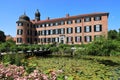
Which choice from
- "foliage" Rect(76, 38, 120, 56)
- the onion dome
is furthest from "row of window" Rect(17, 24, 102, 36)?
"foliage" Rect(76, 38, 120, 56)

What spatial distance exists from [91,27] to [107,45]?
89.5 feet

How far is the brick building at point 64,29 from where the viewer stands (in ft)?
167

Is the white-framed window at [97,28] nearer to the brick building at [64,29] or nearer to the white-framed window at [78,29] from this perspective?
the brick building at [64,29]

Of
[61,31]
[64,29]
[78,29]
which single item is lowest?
[61,31]

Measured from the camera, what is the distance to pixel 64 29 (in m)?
57.5

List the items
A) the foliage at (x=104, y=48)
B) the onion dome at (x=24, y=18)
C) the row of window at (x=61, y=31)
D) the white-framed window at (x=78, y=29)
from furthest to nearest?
the onion dome at (x=24, y=18), the white-framed window at (x=78, y=29), the row of window at (x=61, y=31), the foliage at (x=104, y=48)

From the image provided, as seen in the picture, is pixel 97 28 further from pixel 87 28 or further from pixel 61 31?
pixel 61 31

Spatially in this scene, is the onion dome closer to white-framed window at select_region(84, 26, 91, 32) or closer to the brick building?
the brick building

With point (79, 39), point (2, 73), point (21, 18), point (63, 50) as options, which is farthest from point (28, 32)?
point (2, 73)

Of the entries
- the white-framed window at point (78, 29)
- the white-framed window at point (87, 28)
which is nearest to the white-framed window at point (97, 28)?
the white-framed window at point (87, 28)

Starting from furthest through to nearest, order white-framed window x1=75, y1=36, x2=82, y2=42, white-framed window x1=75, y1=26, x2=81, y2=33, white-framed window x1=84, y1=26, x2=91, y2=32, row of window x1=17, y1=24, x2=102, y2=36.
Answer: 1. white-framed window x1=75, y1=26, x2=81, y2=33
2. white-framed window x1=75, y1=36, x2=82, y2=42
3. white-framed window x1=84, y1=26, x2=91, y2=32
4. row of window x1=17, y1=24, x2=102, y2=36

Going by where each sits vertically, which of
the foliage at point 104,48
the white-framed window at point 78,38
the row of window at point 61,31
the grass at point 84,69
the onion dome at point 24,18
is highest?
the onion dome at point 24,18

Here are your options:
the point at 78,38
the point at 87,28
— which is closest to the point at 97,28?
the point at 87,28

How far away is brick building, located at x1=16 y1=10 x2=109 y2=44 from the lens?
50.8 meters
